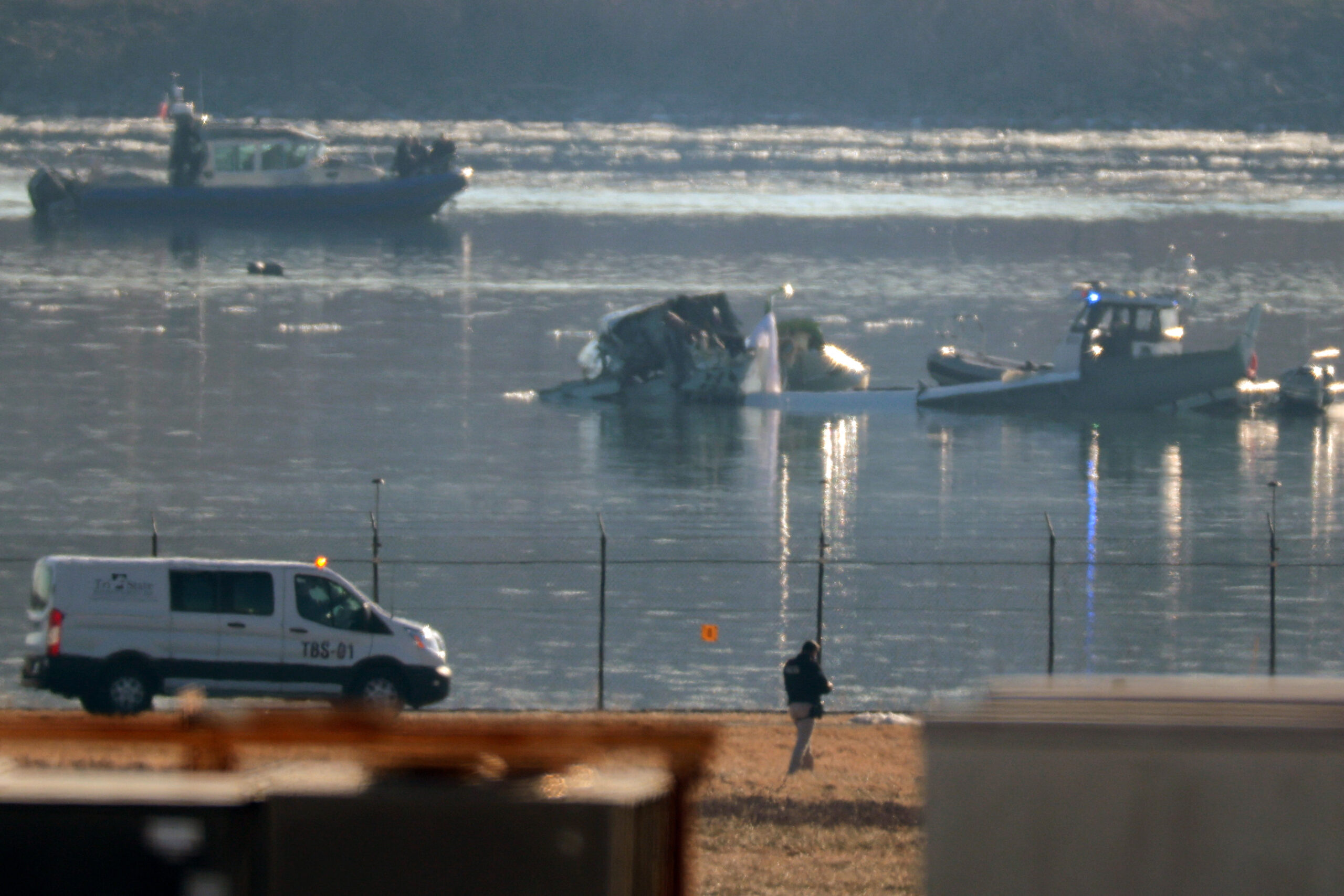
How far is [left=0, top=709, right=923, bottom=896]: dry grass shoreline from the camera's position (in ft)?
36.8

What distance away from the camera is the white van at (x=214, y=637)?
16016 millimetres

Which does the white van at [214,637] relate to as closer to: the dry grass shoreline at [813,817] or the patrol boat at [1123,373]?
the dry grass shoreline at [813,817]

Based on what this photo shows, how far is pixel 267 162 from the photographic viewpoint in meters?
117

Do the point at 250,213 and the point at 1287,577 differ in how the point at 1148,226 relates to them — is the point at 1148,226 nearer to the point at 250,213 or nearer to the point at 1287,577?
the point at 250,213

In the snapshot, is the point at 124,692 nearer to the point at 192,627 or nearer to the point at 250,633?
the point at 192,627

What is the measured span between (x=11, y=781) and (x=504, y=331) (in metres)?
63.6

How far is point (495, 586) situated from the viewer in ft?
85.6

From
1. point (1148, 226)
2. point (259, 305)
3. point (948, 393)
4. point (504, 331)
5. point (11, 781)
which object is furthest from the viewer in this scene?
point (1148, 226)

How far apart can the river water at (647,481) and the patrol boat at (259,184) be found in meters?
14.9

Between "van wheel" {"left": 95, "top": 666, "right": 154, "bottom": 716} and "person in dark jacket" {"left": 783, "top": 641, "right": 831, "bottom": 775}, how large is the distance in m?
5.40

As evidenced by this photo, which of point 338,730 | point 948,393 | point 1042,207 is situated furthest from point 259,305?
point 1042,207

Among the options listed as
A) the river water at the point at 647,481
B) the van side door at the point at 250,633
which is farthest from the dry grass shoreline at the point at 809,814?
the river water at the point at 647,481

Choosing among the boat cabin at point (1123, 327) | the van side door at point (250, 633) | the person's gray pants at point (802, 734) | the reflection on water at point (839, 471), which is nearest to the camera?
the person's gray pants at point (802, 734)

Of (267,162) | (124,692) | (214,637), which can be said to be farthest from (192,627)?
(267,162)
